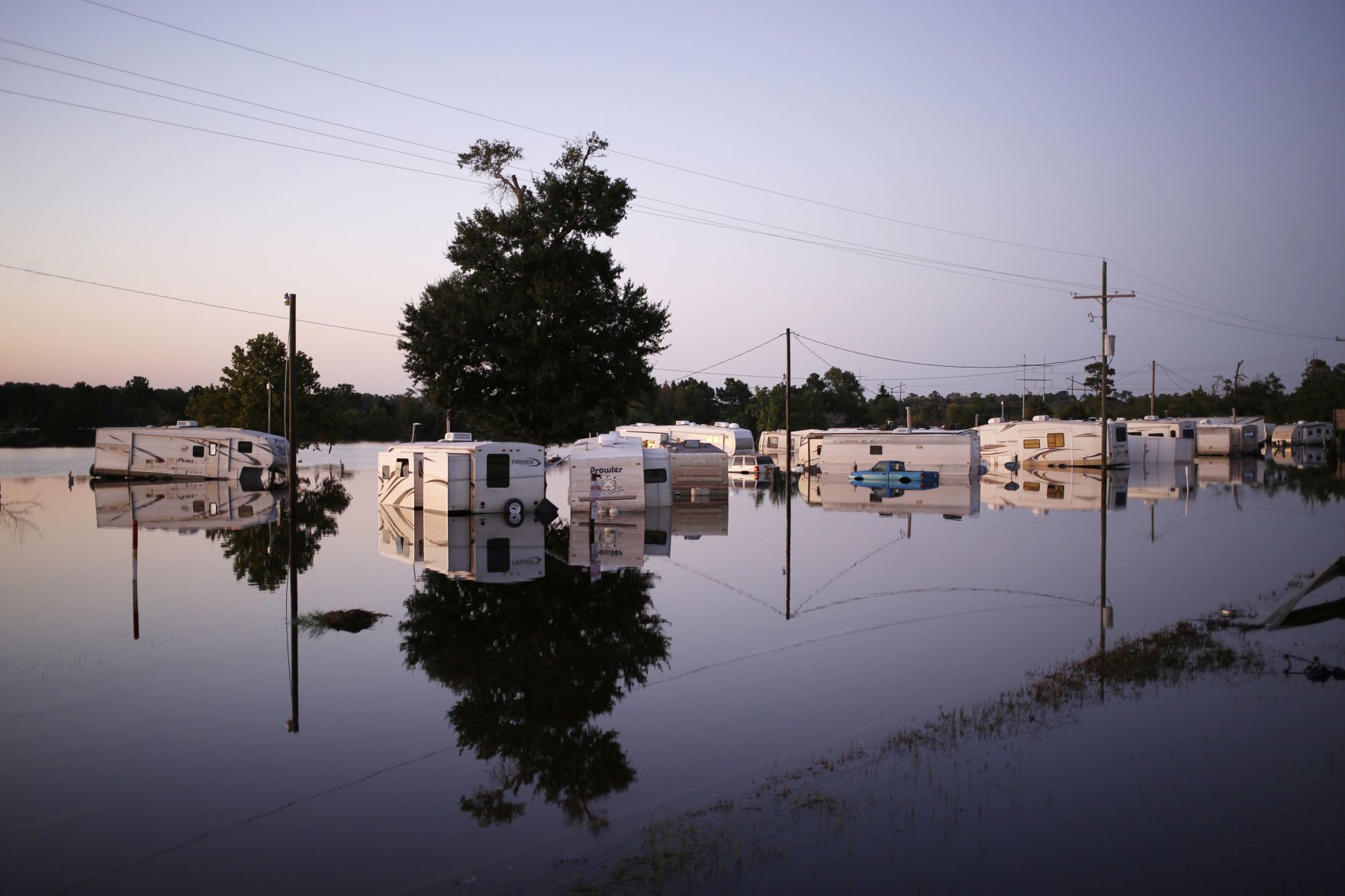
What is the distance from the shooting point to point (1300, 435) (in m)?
86.2

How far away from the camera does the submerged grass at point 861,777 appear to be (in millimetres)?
6273

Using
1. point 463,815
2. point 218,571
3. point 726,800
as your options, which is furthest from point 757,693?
point 218,571

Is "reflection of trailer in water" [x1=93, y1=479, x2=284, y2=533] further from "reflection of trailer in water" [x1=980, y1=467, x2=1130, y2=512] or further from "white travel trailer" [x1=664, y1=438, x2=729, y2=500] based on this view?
"reflection of trailer in water" [x1=980, y1=467, x2=1130, y2=512]

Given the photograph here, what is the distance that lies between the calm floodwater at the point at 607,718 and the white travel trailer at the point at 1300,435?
77.5 m

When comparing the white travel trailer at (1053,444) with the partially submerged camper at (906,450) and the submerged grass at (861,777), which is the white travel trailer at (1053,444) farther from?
the submerged grass at (861,777)

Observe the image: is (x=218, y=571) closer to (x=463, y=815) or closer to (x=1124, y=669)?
(x=463, y=815)

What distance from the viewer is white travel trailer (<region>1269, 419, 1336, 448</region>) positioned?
3381 inches

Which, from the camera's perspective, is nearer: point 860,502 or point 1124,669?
point 1124,669

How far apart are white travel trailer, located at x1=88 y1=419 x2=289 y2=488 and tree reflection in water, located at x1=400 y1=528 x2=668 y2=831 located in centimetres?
3190

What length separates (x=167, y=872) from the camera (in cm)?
621

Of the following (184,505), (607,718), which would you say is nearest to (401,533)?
(184,505)

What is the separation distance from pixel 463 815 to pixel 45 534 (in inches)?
923

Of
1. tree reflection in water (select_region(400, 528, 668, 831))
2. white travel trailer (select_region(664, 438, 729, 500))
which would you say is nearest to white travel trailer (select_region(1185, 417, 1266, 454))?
white travel trailer (select_region(664, 438, 729, 500))

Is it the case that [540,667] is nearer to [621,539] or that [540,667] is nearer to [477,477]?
[621,539]
